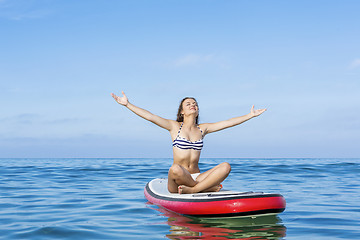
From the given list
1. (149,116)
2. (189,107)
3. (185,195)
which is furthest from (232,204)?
(149,116)

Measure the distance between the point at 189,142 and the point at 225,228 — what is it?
181cm

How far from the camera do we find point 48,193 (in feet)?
31.8

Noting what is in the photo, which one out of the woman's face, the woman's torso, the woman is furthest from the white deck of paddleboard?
the woman's face

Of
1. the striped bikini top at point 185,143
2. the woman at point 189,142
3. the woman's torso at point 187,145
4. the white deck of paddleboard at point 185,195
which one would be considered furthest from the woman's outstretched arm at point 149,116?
the white deck of paddleboard at point 185,195

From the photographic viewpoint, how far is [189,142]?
22.9 feet

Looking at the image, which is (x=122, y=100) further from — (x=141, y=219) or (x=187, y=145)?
(x=141, y=219)

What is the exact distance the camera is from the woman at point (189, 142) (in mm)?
6750

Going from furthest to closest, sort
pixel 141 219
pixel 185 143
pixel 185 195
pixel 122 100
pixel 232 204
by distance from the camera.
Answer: pixel 122 100
pixel 185 143
pixel 185 195
pixel 141 219
pixel 232 204

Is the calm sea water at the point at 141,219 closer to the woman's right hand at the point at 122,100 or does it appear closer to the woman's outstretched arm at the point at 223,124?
the woman's outstretched arm at the point at 223,124

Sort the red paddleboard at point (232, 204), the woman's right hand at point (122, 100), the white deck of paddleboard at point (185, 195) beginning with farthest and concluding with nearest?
the woman's right hand at point (122, 100) → the white deck of paddleboard at point (185, 195) → the red paddleboard at point (232, 204)

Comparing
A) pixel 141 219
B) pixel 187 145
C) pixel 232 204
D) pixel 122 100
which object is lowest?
pixel 141 219

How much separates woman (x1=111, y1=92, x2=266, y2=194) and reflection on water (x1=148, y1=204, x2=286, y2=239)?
61 centimetres

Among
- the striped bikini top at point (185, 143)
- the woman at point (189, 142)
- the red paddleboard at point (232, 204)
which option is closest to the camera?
the red paddleboard at point (232, 204)

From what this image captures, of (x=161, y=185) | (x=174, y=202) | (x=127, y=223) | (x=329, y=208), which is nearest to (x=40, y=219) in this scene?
(x=127, y=223)
